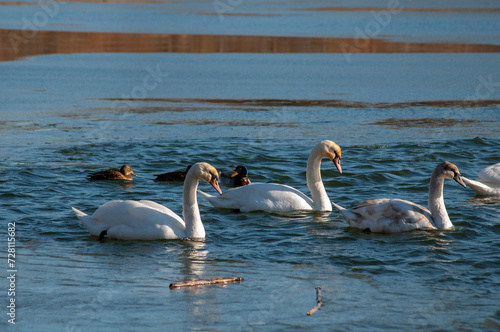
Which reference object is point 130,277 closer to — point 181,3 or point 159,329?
point 159,329

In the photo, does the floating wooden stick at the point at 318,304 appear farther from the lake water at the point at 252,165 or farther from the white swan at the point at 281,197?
the white swan at the point at 281,197

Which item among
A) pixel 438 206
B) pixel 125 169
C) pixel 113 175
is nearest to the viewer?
pixel 438 206

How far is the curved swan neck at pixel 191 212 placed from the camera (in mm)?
7957

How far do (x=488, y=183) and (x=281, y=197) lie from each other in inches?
118

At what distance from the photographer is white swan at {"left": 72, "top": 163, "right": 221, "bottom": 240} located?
25.9 ft

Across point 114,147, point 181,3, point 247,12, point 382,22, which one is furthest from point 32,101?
point 181,3

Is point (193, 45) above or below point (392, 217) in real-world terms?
above

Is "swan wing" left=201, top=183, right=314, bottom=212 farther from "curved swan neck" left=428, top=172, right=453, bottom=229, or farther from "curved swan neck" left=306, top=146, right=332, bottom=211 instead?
"curved swan neck" left=428, top=172, right=453, bottom=229

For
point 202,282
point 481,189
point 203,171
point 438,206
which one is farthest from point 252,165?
point 202,282

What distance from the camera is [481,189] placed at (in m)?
10.0

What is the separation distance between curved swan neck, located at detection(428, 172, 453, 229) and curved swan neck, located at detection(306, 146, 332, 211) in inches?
59.7

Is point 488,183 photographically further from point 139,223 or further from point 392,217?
point 139,223

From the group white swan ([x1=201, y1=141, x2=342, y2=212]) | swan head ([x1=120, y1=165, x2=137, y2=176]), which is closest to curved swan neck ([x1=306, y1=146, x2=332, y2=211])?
white swan ([x1=201, y1=141, x2=342, y2=212])

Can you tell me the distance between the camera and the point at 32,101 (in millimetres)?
16656
